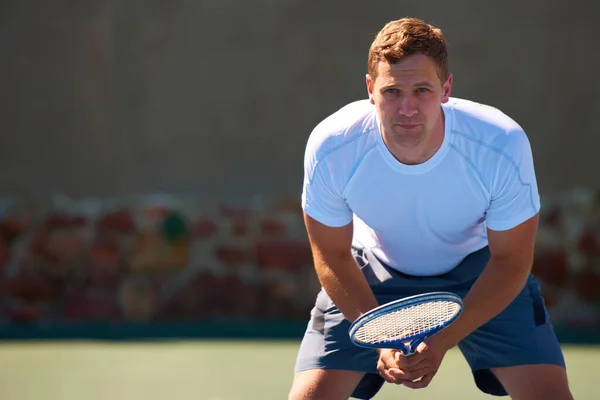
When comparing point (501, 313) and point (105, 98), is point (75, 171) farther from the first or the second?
point (501, 313)

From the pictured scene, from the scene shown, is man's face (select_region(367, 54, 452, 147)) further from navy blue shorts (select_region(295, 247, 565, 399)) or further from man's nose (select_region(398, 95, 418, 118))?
navy blue shorts (select_region(295, 247, 565, 399))

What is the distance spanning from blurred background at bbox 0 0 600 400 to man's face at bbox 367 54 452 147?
10.5 ft

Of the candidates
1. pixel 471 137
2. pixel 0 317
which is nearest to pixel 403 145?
pixel 471 137

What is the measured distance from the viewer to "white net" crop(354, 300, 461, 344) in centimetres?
332

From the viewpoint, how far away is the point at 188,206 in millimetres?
6797

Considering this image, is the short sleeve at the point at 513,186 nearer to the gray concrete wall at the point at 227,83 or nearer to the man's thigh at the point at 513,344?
the man's thigh at the point at 513,344

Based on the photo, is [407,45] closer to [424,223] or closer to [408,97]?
[408,97]

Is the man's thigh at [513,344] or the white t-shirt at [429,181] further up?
the white t-shirt at [429,181]

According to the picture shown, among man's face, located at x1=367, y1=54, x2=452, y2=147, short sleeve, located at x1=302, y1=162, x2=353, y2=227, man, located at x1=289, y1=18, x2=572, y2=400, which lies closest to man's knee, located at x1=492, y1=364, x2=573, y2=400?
man, located at x1=289, y1=18, x2=572, y2=400

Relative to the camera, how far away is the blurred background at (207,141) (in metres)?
6.62

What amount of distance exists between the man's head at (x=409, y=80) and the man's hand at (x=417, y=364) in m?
0.68

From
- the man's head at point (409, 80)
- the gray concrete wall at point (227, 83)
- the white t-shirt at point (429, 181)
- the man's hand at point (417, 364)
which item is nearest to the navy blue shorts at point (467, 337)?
the white t-shirt at point (429, 181)

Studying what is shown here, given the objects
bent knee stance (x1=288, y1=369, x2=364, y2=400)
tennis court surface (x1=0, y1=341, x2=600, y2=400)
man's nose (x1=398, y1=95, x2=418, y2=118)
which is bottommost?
tennis court surface (x1=0, y1=341, x2=600, y2=400)

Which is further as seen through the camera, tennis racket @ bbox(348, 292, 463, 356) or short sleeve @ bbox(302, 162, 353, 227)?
short sleeve @ bbox(302, 162, 353, 227)
